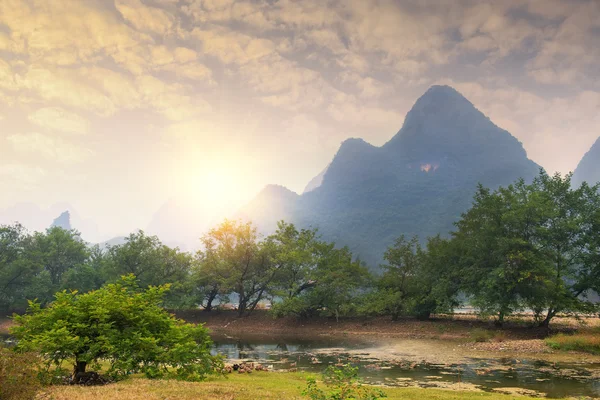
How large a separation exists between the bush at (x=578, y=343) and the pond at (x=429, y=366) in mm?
6027

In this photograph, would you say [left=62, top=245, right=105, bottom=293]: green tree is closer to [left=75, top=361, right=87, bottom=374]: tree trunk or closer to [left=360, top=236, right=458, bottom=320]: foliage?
[left=360, top=236, right=458, bottom=320]: foliage

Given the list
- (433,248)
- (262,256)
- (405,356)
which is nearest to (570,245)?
(433,248)

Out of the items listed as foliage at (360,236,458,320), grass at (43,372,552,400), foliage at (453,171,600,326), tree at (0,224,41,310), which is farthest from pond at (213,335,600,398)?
tree at (0,224,41,310)

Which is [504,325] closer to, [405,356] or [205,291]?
[405,356]

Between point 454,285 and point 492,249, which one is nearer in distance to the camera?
point 492,249

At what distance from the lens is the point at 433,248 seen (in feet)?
169

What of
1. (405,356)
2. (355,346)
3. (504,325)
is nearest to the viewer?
(405,356)

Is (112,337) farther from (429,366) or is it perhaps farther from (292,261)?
(292,261)

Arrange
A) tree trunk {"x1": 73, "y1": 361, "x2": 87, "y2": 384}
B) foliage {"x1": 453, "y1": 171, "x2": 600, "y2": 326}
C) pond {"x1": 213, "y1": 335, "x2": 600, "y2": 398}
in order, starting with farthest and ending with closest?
1. foliage {"x1": 453, "y1": 171, "x2": 600, "y2": 326}
2. pond {"x1": 213, "y1": 335, "x2": 600, "y2": 398}
3. tree trunk {"x1": 73, "y1": 361, "x2": 87, "y2": 384}

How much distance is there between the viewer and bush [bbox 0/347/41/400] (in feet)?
34.8

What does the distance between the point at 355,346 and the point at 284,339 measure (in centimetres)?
1171

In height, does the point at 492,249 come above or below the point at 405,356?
above

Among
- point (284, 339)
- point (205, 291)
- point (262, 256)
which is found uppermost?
point (262, 256)

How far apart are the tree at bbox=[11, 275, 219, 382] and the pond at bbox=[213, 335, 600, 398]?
9978 mm
